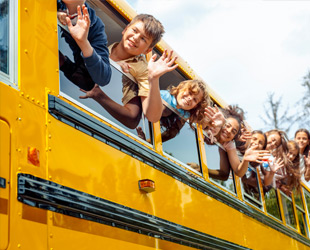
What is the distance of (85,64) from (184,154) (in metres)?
1.27

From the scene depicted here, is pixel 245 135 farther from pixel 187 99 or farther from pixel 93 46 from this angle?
pixel 93 46

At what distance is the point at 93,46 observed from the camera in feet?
8.43

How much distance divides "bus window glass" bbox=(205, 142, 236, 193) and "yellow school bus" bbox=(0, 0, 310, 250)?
0.39 meters

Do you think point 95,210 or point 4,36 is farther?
point 95,210

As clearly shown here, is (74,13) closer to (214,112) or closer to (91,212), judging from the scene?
(91,212)

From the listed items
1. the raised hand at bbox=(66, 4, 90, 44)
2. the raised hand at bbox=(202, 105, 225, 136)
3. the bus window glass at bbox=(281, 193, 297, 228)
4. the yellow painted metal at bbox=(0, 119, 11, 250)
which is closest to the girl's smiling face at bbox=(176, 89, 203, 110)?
the raised hand at bbox=(202, 105, 225, 136)

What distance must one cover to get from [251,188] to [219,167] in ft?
2.94

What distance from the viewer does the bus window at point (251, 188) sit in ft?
15.2

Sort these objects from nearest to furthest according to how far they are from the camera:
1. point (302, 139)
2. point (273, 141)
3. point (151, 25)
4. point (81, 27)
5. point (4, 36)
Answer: point (4, 36) < point (81, 27) < point (151, 25) < point (273, 141) < point (302, 139)

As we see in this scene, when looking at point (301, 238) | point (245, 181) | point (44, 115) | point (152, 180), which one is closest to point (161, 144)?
point (152, 180)

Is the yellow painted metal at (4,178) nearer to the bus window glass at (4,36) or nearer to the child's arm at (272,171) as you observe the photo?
the bus window glass at (4,36)

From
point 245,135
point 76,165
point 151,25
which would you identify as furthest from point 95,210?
point 245,135

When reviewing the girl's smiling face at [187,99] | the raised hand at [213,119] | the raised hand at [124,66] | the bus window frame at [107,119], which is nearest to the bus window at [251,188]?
the raised hand at [213,119]

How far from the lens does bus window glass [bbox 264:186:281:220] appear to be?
5.24m
